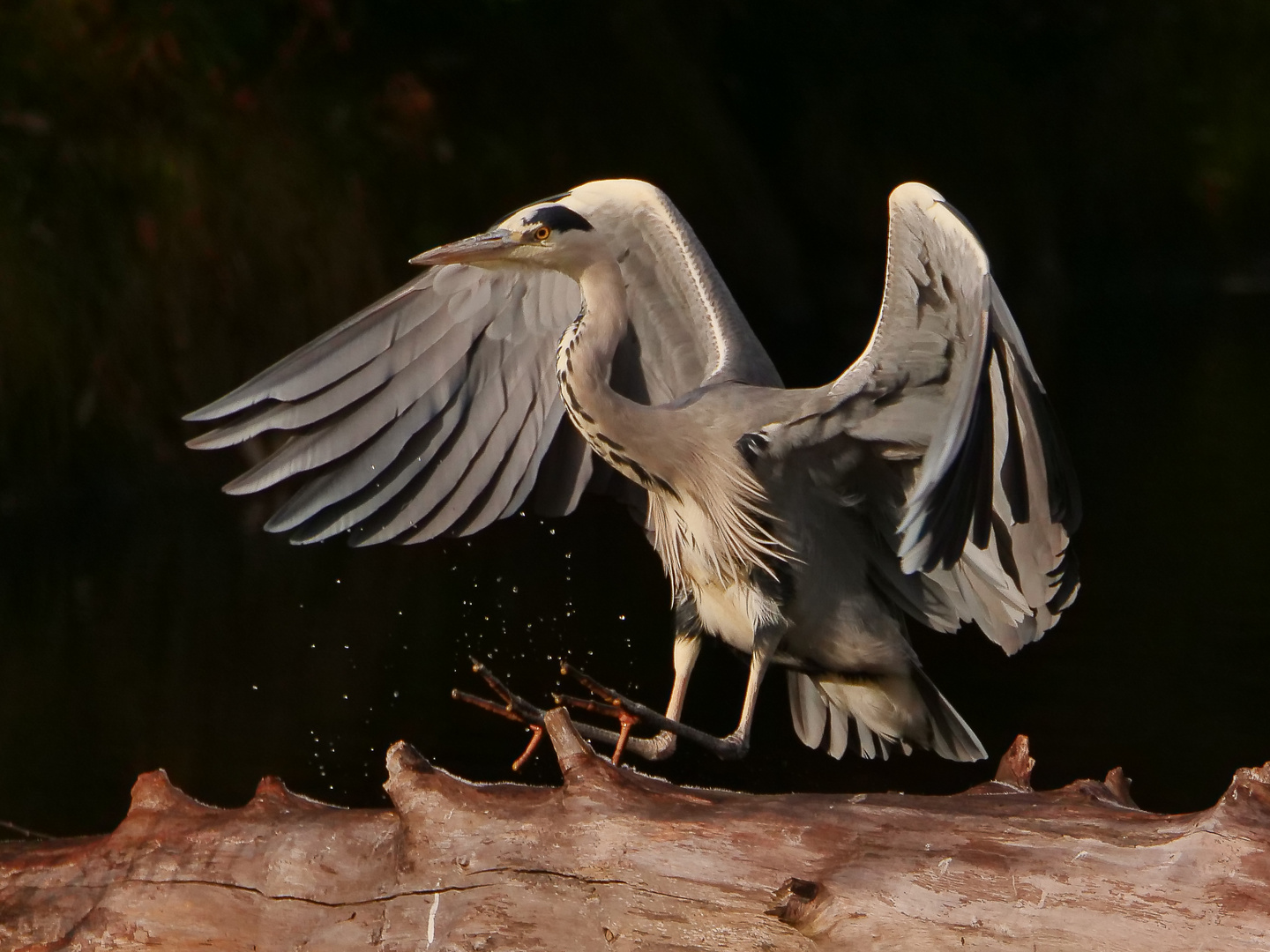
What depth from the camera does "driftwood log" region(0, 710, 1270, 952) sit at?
236 centimetres

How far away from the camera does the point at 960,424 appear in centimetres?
281

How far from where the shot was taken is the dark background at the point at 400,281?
523 centimetres

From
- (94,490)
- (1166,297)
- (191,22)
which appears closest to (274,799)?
(94,490)

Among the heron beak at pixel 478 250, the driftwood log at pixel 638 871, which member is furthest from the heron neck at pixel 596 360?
the driftwood log at pixel 638 871

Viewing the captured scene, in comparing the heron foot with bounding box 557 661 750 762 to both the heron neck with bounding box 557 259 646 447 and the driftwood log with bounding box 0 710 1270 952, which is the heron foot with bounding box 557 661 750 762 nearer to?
the driftwood log with bounding box 0 710 1270 952

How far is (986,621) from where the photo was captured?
3621mm

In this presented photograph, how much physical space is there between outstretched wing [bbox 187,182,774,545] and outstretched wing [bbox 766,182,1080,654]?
43 centimetres

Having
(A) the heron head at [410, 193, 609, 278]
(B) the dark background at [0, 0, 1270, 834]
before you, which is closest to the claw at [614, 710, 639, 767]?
(A) the heron head at [410, 193, 609, 278]

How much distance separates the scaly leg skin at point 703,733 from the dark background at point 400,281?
4.10 feet

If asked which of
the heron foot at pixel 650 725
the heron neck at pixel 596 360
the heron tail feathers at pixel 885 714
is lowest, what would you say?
the heron tail feathers at pixel 885 714

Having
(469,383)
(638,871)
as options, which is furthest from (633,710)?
(469,383)

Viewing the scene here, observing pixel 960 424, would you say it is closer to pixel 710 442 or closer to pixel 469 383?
pixel 710 442

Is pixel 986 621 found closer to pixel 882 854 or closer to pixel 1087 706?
pixel 882 854

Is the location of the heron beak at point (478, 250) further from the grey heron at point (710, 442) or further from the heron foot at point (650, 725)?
the heron foot at point (650, 725)
